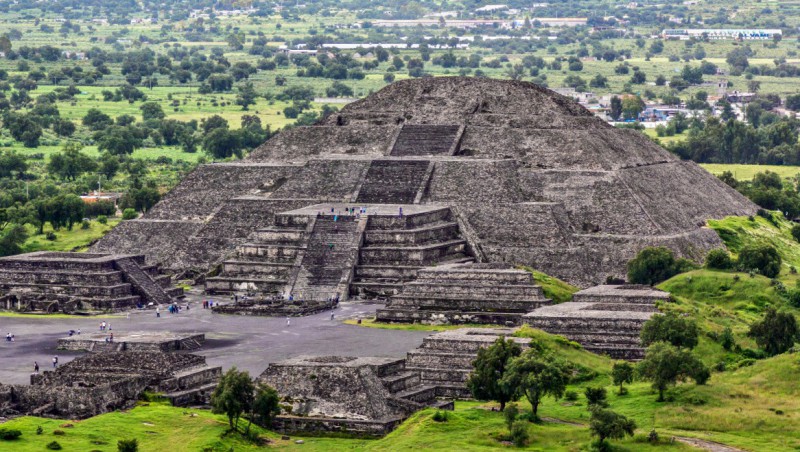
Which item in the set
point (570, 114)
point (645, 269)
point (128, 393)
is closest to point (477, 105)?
point (570, 114)

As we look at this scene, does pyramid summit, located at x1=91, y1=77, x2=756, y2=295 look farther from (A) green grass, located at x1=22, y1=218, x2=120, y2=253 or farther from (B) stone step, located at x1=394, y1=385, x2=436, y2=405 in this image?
(B) stone step, located at x1=394, y1=385, x2=436, y2=405

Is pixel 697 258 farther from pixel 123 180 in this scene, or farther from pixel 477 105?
pixel 123 180

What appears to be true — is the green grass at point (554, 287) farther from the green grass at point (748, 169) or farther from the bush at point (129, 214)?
the green grass at point (748, 169)

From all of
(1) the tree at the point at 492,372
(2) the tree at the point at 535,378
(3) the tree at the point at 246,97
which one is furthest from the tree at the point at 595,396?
(3) the tree at the point at 246,97

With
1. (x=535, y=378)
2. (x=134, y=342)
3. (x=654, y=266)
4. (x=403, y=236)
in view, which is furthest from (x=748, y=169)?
(x=535, y=378)

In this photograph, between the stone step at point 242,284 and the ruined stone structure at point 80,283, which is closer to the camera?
the ruined stone structure at point 80,283

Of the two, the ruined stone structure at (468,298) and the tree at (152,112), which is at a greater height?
the tree at (152,112)

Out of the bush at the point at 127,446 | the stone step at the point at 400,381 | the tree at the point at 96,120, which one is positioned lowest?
the bush at the point at 127,446
